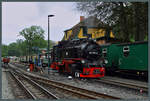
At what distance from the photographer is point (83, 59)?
1284 centimetres

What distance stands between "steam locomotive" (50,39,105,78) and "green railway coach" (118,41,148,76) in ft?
6.28

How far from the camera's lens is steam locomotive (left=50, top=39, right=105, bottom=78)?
494 inches

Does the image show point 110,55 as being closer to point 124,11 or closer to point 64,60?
point 64,60

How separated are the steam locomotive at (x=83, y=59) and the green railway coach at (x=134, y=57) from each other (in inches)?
75.3

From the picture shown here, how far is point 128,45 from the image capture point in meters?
13.2

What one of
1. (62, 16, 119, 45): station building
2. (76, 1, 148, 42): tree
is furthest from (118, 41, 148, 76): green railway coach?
(62, 16, 119, 45): station building

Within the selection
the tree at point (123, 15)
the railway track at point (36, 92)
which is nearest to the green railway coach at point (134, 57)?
the tree at point (123, 15)

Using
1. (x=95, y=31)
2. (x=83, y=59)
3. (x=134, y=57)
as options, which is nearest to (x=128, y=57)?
(x=134, y=57)

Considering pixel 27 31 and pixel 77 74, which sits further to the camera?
pixel 27 31

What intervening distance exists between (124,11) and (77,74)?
10316mm

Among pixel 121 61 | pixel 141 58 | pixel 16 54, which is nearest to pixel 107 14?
pixel 121 61

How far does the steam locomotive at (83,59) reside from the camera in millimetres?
12555

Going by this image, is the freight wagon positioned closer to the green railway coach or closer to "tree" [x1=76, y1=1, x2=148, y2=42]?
the green railway coach

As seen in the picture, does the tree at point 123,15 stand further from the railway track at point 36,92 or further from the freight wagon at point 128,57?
the railway track at point 36,92
